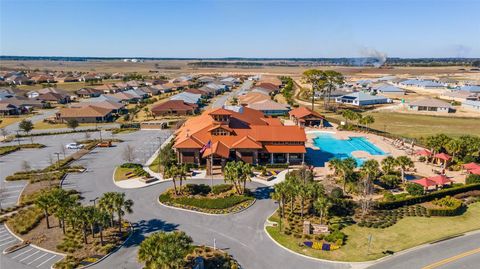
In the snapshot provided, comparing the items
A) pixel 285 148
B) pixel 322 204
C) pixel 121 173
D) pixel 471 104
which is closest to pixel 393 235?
pixel 322 204

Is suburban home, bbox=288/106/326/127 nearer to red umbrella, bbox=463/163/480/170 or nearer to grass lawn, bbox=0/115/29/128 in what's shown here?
red umbrella, bbox=463/163/480/170

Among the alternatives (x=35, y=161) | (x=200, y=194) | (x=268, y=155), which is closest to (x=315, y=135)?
(x=268, y=155)

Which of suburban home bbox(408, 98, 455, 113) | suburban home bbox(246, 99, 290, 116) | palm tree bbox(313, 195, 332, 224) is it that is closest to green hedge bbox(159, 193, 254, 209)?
palm tree bbox(313, 195, 332, 224)

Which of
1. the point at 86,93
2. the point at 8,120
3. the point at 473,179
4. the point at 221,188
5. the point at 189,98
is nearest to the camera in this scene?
the point at 221,188

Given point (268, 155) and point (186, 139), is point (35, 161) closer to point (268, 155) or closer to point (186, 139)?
point (186, 139)

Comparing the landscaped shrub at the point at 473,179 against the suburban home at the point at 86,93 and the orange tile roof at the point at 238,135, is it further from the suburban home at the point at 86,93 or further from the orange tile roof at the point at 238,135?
the suburban home at the point at 86,93

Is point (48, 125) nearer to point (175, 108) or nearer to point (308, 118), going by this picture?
point (175, 108)
